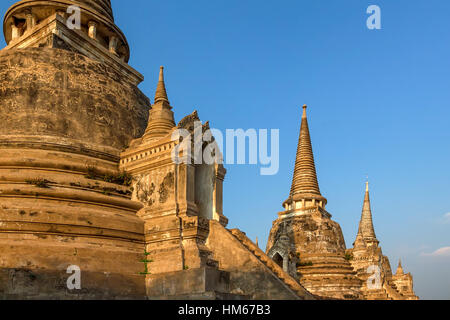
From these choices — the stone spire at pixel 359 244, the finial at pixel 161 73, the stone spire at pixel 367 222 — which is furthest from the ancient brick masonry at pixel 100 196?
the stone spire at pixel 367 222

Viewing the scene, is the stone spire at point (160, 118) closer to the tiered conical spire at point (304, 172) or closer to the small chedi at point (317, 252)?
the small chedi at point (317, 252)

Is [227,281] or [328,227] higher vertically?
[328,227]

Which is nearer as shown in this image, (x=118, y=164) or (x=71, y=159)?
(x=71, y=159)

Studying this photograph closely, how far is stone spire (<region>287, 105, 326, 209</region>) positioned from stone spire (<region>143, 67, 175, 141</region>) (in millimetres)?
14218

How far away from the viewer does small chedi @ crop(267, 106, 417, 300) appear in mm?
24250

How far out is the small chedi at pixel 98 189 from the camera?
11.2m

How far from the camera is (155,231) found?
12750mm

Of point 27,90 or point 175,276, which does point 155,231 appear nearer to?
point 175,276

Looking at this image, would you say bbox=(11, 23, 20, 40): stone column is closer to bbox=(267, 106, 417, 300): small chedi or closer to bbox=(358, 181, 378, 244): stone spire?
bbox=(267, 106, 417, 300): small chedi

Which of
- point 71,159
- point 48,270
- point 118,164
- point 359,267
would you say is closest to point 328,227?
point 359,267

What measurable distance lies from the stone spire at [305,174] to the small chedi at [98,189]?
1272 cm

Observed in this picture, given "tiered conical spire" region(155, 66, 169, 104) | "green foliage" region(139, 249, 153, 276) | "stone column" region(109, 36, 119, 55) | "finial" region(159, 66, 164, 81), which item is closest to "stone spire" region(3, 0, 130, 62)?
"stone column" region(109, 36, 119, 55)

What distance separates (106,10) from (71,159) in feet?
33.9
